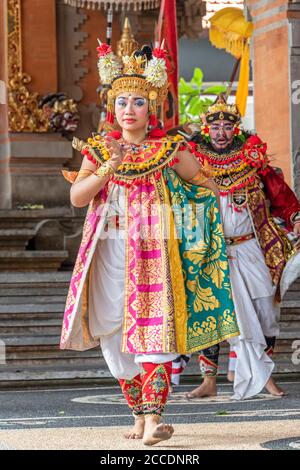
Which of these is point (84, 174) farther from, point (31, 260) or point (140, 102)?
point (31, 260)

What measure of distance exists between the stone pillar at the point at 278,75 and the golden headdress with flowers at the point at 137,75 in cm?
737

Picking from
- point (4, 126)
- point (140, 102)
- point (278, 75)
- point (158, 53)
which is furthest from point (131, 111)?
point (4, 126)

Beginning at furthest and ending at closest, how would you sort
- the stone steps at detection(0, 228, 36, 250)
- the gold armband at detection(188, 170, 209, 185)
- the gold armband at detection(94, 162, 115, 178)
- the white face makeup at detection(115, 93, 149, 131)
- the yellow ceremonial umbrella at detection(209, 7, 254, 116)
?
the yellow ceremonial umbrella at detection(209, 7, 254, 116) → the stone steps at detection(0, 228, 36, 250) → the gold armband at detection(188, 170, 209, 185) → the white face makeup at detection(115, 93, 149, 131) → the gold armband at detection(94, 162, 115, 178)

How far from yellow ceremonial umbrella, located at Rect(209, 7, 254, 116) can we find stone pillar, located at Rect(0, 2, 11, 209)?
2.47m

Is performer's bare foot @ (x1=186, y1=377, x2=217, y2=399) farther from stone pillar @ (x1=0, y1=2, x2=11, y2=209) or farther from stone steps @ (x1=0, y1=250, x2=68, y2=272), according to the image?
stone pillar @ (x1=0, y1=2, x2=11, y2=209)

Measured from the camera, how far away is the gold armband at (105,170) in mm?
6119

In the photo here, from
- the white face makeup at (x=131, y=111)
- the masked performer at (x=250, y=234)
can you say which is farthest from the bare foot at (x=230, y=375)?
the white face makeup at (x=131, y=111)

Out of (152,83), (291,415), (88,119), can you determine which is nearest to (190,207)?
(152,83)

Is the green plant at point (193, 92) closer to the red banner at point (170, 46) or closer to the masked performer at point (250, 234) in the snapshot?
the red banner at point (170, 46)

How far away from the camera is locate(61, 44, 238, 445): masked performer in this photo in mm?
6176

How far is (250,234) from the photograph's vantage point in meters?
8.62

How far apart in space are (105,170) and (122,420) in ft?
5.04

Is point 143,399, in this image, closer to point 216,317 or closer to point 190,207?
point 216,317

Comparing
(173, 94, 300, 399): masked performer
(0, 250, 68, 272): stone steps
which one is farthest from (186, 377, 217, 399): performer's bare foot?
A: (0, 250, 68, 272): stone steps
